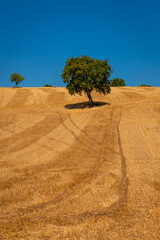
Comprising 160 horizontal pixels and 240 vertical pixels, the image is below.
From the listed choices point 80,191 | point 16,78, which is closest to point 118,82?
point 16,78

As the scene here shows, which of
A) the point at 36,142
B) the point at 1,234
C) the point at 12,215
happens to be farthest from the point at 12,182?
the point at 36,142

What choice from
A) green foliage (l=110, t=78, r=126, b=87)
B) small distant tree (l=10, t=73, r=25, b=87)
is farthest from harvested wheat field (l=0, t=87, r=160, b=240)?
green foliage (l=110, t=78, r=126, b=87)

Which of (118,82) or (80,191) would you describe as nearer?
(80,191)

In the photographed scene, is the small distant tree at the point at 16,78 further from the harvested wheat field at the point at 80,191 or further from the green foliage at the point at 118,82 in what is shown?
the harvested wheat field at the point at 80,191

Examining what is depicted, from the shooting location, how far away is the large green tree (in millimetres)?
27047

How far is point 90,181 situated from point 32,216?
7.41ft

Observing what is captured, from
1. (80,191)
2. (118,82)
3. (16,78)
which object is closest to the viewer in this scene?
(80,191)

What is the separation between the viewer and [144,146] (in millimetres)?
9914

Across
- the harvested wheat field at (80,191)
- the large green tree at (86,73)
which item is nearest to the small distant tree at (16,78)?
the large green tree at (86,73)

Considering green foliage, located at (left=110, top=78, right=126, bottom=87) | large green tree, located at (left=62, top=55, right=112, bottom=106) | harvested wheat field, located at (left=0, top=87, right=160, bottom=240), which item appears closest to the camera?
harvested wheat field, located at (left=0, top=87, right=160, bottom=240)

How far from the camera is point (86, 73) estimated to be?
27.4 meters

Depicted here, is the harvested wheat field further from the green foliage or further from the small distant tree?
the green foliage

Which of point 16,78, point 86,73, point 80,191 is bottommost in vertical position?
point 80,191

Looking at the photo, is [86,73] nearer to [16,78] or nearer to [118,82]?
[16,78]
